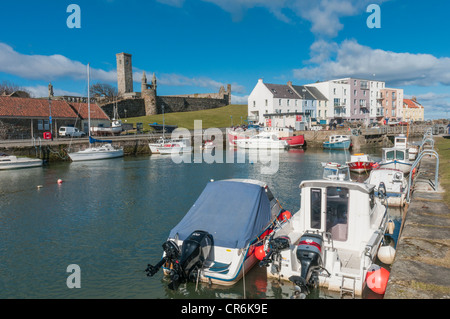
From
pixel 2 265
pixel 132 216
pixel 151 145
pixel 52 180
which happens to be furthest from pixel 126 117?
pixel 2 265

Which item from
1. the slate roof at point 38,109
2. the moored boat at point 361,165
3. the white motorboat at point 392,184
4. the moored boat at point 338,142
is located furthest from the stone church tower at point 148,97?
the white motorboat at point 392,184

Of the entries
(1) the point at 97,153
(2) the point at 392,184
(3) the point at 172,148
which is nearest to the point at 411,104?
(3) the point at 172,148

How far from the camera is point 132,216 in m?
17.6

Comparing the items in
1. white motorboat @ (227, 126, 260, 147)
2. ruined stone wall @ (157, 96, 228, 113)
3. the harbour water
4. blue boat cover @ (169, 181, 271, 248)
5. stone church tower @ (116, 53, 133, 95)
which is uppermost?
stone church tower @ (116, 53, 133, 95)

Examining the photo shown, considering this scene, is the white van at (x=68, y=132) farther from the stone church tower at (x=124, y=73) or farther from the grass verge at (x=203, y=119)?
the stone church tower at (x=124, y=73)

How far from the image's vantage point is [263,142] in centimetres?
5916

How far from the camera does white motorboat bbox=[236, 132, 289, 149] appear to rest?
58.6m

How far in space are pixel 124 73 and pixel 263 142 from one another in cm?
5072

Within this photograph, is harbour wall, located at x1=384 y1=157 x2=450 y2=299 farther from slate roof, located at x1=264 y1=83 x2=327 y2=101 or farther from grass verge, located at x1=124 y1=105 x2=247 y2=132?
slate roof, located at x1=264 y1=83 x2=327 y2=101

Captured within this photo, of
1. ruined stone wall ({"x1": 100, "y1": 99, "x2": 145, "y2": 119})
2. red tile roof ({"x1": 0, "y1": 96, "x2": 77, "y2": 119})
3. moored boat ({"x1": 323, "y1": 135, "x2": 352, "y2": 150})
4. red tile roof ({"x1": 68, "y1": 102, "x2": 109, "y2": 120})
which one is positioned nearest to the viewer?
red tile roof ({"x1": 0, "y1": 96, "x2": 77, "y2": 119})

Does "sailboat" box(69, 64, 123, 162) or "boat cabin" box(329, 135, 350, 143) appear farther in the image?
"boat cabin" box(329, 135, 350, 143)

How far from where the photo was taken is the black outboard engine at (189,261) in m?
9.24

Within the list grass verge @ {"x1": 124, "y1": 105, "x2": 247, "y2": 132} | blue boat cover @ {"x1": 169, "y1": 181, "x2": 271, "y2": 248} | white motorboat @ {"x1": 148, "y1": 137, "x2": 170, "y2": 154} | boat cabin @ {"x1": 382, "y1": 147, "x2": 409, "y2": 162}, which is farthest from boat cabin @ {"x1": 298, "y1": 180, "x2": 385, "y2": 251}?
grass verge @ {"x1": 124, "y1": 105, "x2": 247, "y2": 132}

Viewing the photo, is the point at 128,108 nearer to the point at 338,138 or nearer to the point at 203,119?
the point at 203,119
